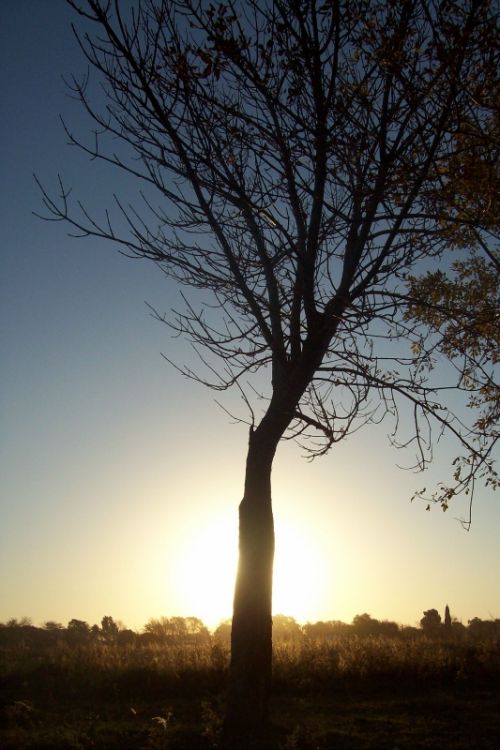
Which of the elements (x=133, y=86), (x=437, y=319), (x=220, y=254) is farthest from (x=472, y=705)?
(x=133, y=86)

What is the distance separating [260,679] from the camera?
7031 millimetres

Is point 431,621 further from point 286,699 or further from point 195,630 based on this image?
point 286,699

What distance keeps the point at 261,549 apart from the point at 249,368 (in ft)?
8.41

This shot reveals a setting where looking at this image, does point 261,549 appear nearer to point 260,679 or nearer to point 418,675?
point 260,679

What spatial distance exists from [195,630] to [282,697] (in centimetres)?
1705

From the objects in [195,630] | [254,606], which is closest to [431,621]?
[195,630]

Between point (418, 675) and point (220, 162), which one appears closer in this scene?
point (220, 162)

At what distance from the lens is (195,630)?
25375 millimetres

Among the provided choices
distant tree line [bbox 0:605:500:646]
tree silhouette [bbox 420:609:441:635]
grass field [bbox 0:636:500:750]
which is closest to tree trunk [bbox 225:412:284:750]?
grass field [bbox 0:636:500:750]

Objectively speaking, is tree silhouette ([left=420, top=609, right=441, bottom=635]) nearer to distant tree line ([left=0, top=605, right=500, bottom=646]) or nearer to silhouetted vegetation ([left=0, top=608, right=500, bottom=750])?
distant tree line ([left=0, top=605, right=500, bottom=646])

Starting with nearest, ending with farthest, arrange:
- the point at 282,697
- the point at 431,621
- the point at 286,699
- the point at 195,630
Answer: the point at 286,699 < the point at 282,697 < the point at 195,630 < the point at 431,621

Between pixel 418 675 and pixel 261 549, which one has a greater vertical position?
pixel 261 549

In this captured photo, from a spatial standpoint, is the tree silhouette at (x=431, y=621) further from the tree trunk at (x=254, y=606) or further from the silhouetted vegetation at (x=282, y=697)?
the tree trunk at (x=254, y=606)

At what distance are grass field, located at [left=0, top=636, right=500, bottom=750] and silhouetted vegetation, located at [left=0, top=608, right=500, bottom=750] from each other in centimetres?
2
